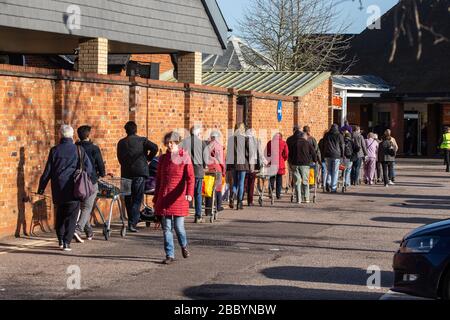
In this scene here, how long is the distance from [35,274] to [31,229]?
154 inches

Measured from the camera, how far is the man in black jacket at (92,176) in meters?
15.0

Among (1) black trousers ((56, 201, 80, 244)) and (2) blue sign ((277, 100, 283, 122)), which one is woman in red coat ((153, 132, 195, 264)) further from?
(2) blue sign ((277, 100, 283, 122))

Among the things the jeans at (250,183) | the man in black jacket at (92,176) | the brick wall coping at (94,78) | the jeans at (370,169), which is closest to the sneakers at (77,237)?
the man in black jacket at (92,176)

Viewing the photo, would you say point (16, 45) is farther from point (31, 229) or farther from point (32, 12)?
point (31, 229)

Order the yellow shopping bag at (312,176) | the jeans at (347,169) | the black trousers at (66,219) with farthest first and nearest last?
the jeans at (347,169) < the yellow shopping bag at (312,176) < the black trousers at (66,219)

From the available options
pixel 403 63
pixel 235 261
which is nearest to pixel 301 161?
pixel 235 261

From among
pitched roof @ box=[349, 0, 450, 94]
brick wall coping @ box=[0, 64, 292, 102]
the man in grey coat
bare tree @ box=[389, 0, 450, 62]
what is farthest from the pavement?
pitched roof @ box=[349, 0, 450, 94]

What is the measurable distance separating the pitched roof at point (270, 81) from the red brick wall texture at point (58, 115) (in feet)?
25.8

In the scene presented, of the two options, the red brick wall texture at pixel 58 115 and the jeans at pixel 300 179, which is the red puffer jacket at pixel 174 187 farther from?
the jeans at pixel 300 179

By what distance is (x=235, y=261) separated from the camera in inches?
524

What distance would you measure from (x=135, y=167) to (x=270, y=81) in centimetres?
1623

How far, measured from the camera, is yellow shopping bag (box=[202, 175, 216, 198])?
18.7 meters

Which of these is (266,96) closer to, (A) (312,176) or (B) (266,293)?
(A) (312,176)
